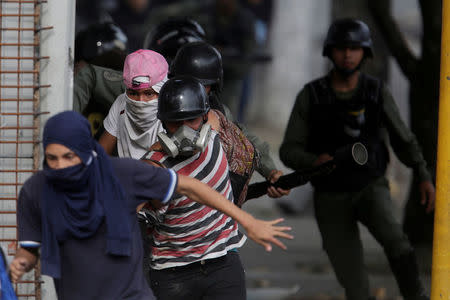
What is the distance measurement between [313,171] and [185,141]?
1363 millimetres

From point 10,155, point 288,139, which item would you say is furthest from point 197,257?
point 288,139

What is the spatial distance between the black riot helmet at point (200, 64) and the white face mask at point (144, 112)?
407 millimetres

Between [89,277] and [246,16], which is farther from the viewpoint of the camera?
[246,16]

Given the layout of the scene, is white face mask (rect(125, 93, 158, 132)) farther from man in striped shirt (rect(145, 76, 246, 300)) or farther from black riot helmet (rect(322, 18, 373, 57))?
black riot helmet (rect(322, 18, 373, 57))

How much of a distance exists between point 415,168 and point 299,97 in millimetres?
974

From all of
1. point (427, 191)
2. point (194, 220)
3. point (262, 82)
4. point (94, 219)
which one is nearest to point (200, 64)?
point (194, 220)

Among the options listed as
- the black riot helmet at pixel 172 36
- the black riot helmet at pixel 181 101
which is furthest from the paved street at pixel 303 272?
the black riot helmet at pixel 181 101

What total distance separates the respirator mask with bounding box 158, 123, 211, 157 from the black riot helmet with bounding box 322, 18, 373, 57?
247cm

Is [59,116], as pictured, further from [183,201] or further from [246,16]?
[246,16]

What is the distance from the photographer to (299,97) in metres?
6.93

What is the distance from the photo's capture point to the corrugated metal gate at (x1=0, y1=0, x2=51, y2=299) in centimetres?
492

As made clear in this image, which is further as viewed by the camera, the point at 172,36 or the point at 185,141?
the point at 172,36

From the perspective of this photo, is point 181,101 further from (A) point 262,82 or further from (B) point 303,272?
(A) point 262,82

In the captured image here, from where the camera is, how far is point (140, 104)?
527 centimetres
